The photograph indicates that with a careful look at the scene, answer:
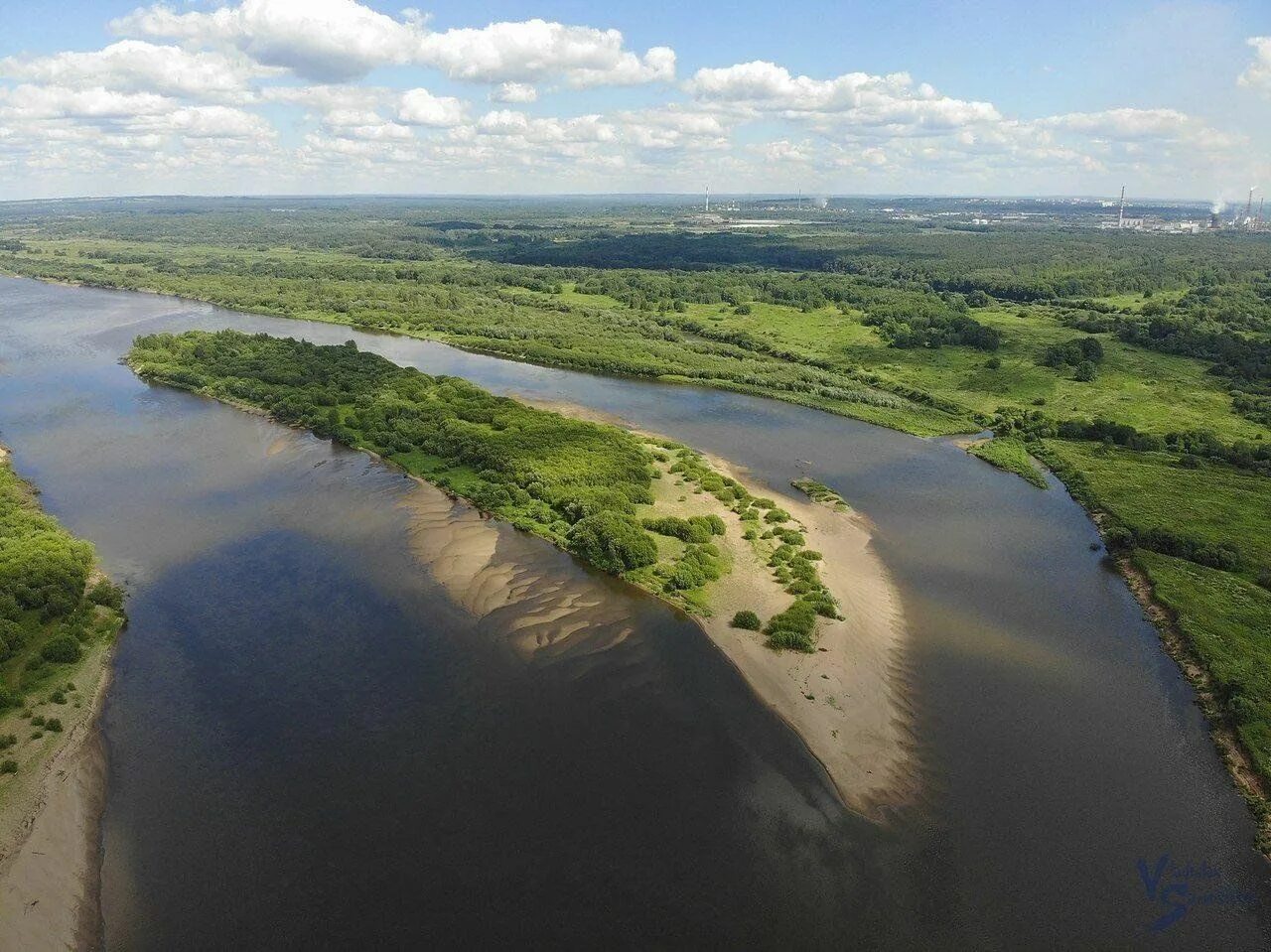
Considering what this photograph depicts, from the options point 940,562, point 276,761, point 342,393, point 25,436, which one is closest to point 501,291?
point 342,393

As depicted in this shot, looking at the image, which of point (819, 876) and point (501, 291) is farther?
point (501, 291)

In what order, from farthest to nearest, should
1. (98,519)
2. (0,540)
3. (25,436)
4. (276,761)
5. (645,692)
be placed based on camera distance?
(25,436)
(98,519)
(0,540)
(645,692)
(276,761)

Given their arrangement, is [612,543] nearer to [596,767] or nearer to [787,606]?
[787,606]

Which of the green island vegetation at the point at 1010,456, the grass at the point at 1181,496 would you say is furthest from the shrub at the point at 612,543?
the green island vegetation at the point at 1010,456

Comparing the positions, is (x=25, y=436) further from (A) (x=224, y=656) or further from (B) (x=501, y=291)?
(B) (x=501, y=291)

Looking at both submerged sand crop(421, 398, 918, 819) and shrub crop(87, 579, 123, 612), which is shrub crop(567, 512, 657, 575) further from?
shrub crop(87, 579, 123, 612)

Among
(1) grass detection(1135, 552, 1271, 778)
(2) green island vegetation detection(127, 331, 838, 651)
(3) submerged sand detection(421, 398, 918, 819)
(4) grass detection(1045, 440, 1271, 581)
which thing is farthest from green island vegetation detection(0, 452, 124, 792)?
(4) grass detection(1045, 440, 1271, 581)

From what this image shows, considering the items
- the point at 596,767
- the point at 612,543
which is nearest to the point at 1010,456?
the point at 612,543

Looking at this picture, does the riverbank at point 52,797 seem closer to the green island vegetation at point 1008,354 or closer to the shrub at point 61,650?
the shrub at point 61,650
